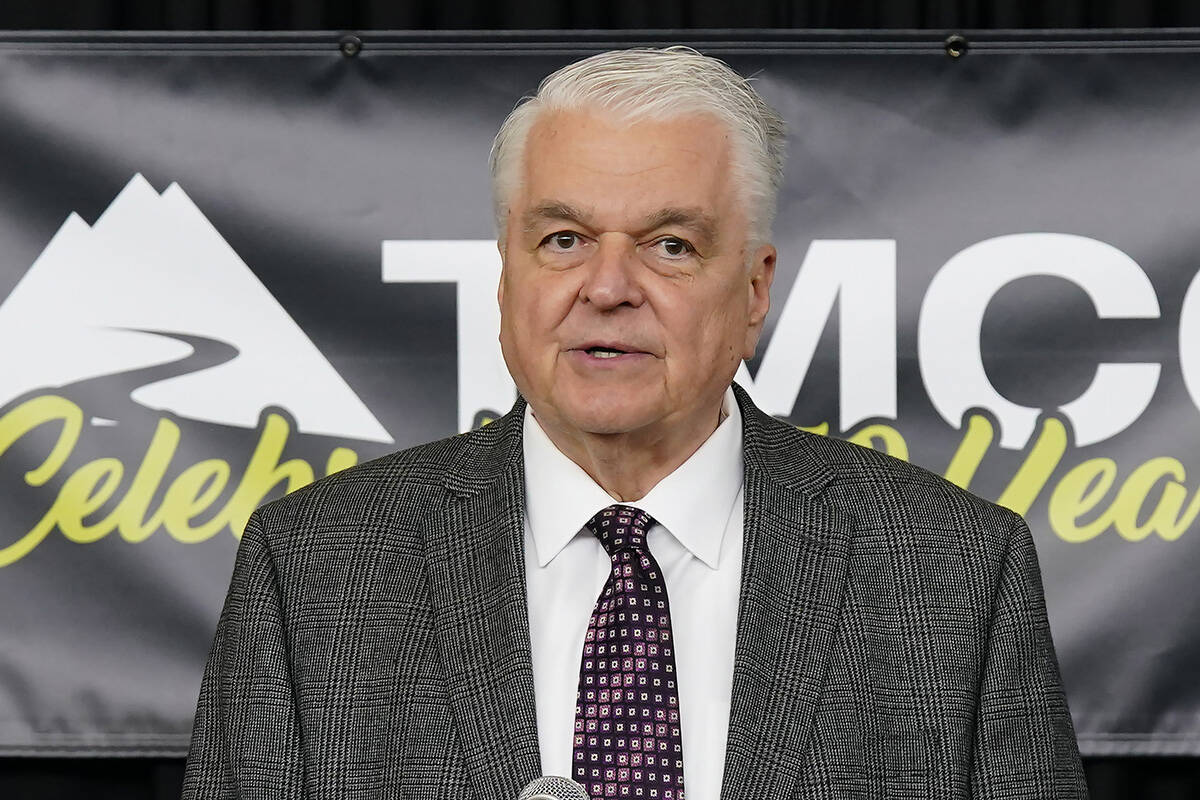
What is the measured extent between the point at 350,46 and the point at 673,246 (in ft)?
3.49

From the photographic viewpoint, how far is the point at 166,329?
2273 mm

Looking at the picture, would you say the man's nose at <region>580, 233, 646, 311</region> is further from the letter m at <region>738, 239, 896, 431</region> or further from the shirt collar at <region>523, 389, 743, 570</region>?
the letter m at <region>738, 239, 896, 431</region>

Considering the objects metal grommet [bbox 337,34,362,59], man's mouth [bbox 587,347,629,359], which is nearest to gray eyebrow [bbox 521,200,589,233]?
man's mouth [bbox 587,347,629,359]

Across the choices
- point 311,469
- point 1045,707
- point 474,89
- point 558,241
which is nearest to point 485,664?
point 558,241

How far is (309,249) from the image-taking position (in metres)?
2.28

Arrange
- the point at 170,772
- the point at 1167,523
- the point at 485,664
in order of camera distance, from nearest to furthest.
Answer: the point at 485,664
the point at 1167,523
the point at 170,772

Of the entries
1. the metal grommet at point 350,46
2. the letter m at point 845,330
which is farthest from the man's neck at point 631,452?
the metal grommet at point 350,46

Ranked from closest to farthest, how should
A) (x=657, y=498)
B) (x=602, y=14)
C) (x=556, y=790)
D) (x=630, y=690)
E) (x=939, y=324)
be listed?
(x=556, y=790)
(x=630, y=690)
(x=657, y=498)
(x=939, y=324)
(x=602, y=14)

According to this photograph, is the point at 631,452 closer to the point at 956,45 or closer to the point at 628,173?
the point at 628,173

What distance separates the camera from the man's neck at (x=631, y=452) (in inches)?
56.1

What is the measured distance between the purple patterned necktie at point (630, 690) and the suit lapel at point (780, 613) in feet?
0.18

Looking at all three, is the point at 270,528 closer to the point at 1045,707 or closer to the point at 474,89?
the point at 1045,707

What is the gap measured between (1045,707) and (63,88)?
1.62 m

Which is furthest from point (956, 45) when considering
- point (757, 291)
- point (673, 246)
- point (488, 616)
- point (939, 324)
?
point (488, 616)
